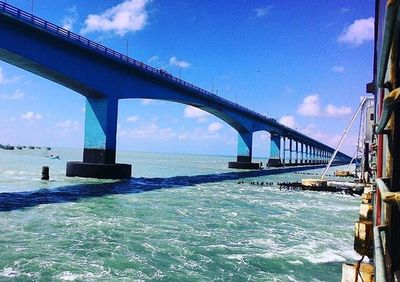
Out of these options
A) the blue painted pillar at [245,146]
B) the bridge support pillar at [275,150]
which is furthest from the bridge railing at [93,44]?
the bridge support pillar at [275,150]

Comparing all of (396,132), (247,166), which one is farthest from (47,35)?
(247,166)

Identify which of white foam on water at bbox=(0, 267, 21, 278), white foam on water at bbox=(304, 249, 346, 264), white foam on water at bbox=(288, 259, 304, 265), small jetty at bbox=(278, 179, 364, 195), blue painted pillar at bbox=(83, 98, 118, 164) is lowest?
white foam on water at bbox=(288, 259, 304, 265)

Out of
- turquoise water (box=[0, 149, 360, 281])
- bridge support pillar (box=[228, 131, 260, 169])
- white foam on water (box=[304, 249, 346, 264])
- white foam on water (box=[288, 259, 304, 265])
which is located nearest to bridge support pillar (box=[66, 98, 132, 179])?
turquoise water (box=[0, 149, 360, 281])

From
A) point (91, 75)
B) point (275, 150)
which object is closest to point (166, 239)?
point (91, 75)

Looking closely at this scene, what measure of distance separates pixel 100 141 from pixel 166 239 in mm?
28169

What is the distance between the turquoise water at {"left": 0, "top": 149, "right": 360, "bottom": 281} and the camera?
11.1 metres

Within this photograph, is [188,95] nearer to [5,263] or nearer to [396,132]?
[5,263]

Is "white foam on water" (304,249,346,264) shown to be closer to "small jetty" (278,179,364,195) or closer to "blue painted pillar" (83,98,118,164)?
"small jetty" (278,179,364,195)

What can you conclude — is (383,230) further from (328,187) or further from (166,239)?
(328,187)

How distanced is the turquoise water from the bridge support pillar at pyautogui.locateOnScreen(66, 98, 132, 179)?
12.6 meters

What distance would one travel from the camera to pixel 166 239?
15211 mm

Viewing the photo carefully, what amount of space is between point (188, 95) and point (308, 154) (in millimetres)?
128486

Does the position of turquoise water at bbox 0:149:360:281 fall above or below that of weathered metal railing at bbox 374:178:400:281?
below

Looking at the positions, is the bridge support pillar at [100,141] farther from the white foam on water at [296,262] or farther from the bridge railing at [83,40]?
the white foam on water at [296,262]
